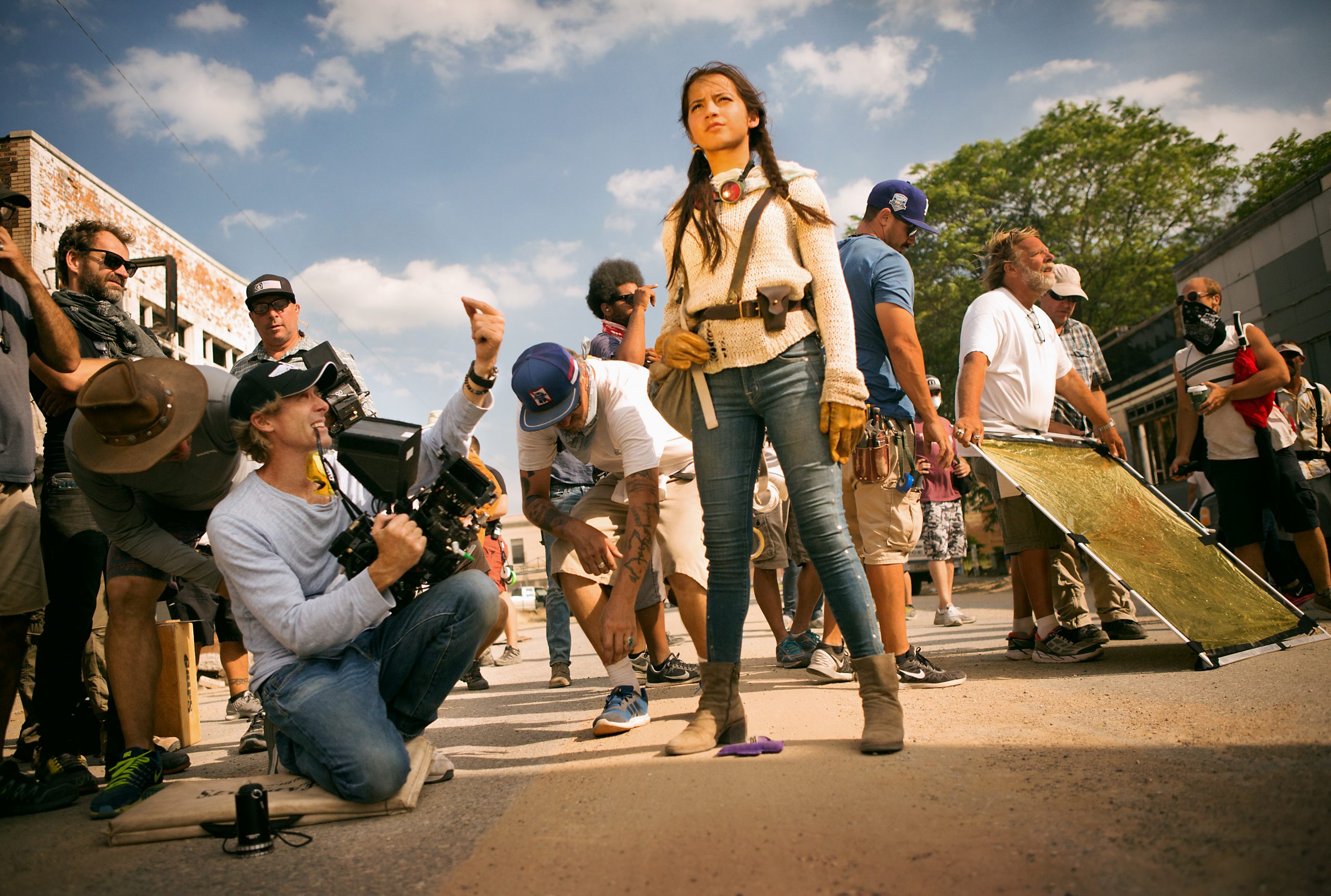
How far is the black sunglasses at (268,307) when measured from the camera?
4844 mm

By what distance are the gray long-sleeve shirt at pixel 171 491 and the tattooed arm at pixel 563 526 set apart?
4.11 ft

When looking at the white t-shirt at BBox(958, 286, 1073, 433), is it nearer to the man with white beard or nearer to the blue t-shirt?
the man with white beard

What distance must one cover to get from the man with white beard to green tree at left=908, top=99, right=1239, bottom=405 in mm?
18634

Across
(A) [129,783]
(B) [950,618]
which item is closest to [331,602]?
(A) [129,783]

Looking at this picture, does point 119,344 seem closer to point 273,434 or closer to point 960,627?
point 273,434

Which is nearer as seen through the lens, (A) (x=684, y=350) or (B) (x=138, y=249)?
(A) (x=684, y=350)

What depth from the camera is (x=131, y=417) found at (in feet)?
9.82

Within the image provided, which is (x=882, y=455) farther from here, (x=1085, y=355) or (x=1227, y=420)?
(x=1227, y=420)

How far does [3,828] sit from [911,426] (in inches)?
152

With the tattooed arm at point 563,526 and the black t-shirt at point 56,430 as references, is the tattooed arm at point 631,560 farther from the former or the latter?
the black t-shirt at point 56,430

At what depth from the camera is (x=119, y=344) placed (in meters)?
3.95

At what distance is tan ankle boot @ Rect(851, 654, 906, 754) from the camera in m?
2.62

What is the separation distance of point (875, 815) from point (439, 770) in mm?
1594

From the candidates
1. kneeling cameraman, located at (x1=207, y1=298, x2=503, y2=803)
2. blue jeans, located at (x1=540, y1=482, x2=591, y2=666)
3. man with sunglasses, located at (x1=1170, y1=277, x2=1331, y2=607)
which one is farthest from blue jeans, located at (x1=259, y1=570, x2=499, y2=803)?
man with sunglasses, located at (x1=1170, y1=277, x2=1331, y2=607)
